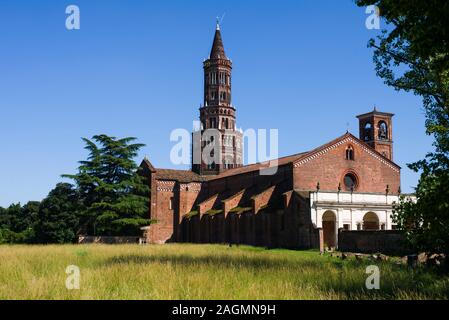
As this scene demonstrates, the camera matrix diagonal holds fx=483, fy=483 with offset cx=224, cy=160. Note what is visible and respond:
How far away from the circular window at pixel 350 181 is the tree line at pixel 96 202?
65.5ft

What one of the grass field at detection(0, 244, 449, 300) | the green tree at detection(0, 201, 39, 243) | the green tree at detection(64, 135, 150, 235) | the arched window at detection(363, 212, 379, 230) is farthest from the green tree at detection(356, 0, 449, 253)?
the green tree at detection(0, 201, 39, 243)

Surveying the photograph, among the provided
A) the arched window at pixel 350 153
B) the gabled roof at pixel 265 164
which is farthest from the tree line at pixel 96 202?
the arched window at pixel 350 153

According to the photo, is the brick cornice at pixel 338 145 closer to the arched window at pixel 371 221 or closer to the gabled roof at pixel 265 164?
the gabled roof at pixel 265 164

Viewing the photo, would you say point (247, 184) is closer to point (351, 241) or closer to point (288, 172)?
point (288, 172)

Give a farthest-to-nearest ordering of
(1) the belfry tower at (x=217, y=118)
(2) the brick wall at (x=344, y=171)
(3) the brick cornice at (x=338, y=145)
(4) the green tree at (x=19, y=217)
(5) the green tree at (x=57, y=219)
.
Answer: (1) the belfry tower at (x=217, y=118), (4) the green tree at (x=19, y=217), (5) the green tree at (x=57, y=219), (3) the brick cornice at (x=338, y=145), (2) the brick wall at (x=344, y=171)

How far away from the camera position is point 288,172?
1697 inches

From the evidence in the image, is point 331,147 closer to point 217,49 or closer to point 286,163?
point 286,163

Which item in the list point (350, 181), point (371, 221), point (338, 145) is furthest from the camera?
point (350, 181)

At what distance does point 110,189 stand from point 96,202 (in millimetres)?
1926

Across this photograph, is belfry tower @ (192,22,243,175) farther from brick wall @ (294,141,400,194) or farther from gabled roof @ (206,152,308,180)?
brick wall @ (294,141,400,194)

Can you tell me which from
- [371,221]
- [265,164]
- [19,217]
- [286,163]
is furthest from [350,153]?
[19,217]

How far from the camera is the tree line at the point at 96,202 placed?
44219 millimetres

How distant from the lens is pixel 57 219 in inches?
1748
